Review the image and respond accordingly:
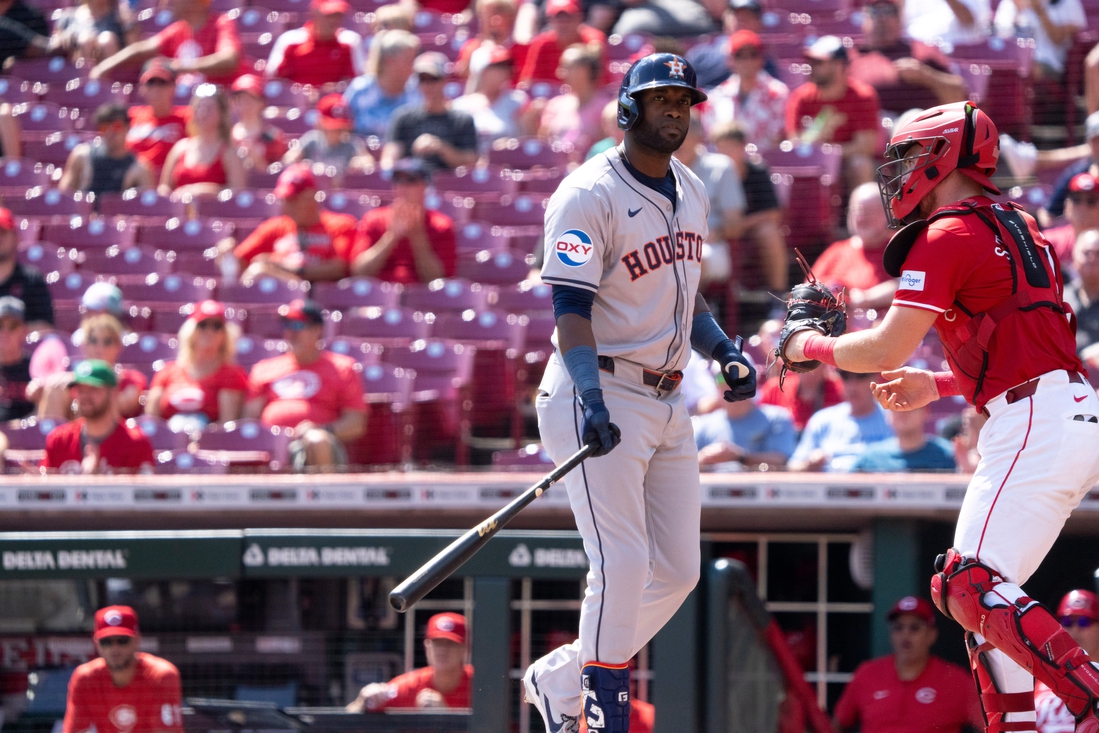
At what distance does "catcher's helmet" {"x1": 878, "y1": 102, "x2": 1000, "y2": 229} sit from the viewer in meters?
3.49

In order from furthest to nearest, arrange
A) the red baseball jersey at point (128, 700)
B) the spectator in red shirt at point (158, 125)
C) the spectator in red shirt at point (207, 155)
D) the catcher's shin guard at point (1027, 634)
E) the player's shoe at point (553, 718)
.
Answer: the spectator in red shirt at point (158, 125), the spectator in red shirt at point (207, 155), the red baseball jersey at point (128, 700), the player's shoe at point (553, 718), the catcher's shin guard at point (1027, 634)

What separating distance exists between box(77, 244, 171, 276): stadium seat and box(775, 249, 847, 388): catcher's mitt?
238 inches

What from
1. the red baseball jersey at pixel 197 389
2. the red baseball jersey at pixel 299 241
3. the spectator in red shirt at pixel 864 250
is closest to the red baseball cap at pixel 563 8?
the red baseball jersey at pixel 299 241

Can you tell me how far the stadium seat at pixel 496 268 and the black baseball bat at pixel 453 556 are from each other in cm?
485

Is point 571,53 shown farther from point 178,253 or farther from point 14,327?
point 14,327

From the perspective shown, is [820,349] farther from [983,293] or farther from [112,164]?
[112,164]

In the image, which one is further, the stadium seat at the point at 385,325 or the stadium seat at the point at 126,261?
the stadium seat at the point at 126,261

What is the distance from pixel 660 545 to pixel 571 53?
19.0ft

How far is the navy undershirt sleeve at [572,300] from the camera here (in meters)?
3.64

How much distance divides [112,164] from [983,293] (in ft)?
25.7

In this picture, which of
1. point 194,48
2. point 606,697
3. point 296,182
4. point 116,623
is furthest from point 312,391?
point 194,48

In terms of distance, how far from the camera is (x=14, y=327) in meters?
8.02

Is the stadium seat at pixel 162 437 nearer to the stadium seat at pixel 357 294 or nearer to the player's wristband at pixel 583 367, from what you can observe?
the stadium seat at pixel 357 294

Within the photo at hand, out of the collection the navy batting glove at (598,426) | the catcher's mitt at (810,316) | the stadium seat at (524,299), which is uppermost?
the catcher's mitt at (810,316)
